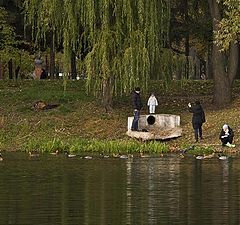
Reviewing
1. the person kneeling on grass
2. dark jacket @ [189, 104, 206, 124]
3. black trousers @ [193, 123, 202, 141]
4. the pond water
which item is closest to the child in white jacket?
dark jacket @ [189, 104, 206, 124]

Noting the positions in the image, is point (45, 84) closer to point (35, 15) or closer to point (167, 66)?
point (35, 15)

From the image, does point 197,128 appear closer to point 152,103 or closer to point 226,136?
point 226,136

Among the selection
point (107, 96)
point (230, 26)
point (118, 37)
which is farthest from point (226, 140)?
point (107, 96)

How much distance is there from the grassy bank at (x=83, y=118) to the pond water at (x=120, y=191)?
4.64 metres

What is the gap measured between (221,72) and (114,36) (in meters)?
7.24

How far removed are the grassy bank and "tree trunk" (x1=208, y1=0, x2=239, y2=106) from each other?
0.67 meters

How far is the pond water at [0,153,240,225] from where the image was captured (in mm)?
19594

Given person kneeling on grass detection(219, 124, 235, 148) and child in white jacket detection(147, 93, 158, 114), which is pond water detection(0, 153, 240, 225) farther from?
child in white jacket detection(147, 93, 158, 114)

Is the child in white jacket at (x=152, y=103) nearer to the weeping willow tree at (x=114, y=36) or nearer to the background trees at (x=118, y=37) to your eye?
the background trees at (x=118, y=37)

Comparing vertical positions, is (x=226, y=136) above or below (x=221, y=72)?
below

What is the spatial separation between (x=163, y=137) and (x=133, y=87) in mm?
3924

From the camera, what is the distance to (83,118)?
46.9 metres

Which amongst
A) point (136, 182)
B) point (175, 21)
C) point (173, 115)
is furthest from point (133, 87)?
point (136, 182)

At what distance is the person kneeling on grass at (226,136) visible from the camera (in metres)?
39.2
